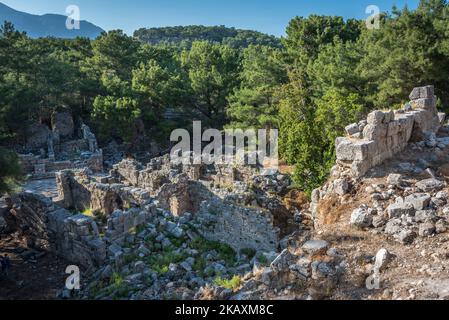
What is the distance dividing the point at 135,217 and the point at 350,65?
573 inches

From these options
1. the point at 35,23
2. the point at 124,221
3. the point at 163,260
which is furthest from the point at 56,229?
the point at 35,23

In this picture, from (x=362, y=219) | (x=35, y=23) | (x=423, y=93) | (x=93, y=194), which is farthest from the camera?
(x=35, y=23)

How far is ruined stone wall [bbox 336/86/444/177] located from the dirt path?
6646 mm

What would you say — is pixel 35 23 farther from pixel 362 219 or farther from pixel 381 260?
pixel 381 260

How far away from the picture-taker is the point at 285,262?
553cm

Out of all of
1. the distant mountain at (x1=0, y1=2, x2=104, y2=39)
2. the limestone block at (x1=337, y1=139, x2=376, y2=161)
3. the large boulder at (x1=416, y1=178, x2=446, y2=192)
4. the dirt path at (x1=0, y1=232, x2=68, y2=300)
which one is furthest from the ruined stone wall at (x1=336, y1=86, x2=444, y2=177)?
the distant mountain at (x1=0, y1=2, x2=104, y2=39)

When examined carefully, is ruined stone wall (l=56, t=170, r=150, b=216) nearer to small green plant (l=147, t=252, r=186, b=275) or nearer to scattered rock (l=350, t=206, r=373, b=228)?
small green plant (l=147, t=252, r=186, b=275)

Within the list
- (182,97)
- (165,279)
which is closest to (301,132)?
(165,279)

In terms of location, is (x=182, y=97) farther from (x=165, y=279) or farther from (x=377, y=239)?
(x=377, y=239)

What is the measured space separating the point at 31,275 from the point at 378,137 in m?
8.27

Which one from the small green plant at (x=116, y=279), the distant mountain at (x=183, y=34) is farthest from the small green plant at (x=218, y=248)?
the distant mountain at (x=183, y=34)

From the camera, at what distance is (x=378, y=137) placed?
28.5 feet

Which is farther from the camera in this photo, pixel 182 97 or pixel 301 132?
pixel 182 97

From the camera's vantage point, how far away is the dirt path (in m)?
7.98
